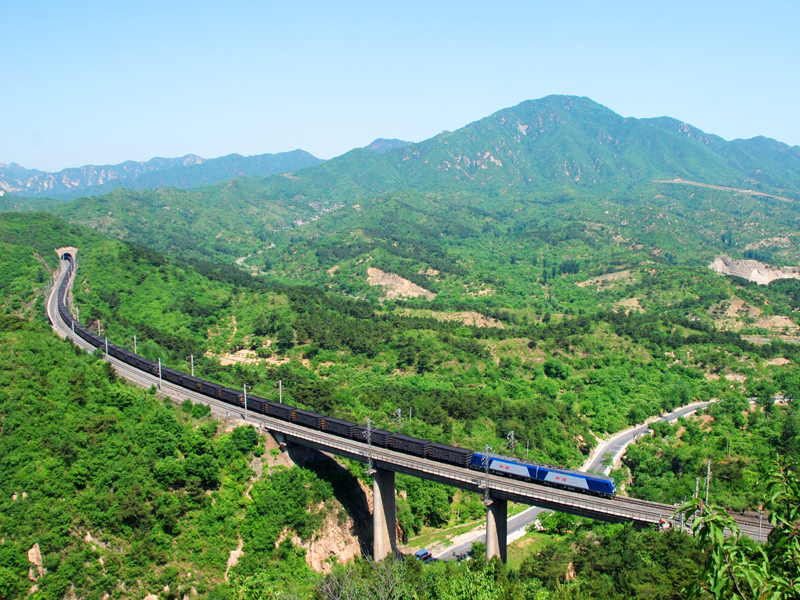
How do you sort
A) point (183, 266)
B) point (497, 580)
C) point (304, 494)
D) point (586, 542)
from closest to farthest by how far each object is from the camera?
1. point (497, 580)
2. point (586, 542)
3. point (304, 494)
4. point (183, 266)

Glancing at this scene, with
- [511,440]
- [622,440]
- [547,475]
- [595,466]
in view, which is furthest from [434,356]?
[547,475]

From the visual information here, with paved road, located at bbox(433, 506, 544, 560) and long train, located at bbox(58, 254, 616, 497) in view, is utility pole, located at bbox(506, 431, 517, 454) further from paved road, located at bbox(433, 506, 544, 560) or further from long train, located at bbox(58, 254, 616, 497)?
paved road, located at bbox(433, 506, 544, 560)

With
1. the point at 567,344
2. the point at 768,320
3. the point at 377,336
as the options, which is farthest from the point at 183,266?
the point at 768,320

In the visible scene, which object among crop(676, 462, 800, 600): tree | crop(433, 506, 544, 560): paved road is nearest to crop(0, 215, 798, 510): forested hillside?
crop(433, 506, 544, 560): paved road

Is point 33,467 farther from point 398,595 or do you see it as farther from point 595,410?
point 595,410

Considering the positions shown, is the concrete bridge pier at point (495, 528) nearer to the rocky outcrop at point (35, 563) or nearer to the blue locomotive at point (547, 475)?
the blue locomotive at point (547, 475)

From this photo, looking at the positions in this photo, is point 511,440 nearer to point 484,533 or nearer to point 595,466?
point 484,533
